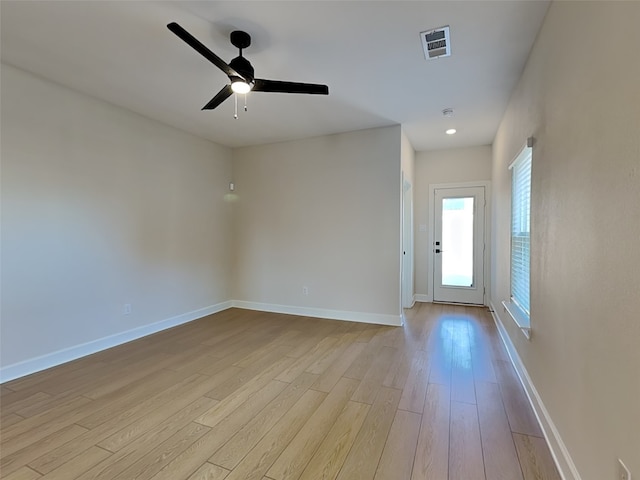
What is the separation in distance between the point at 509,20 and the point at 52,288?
449 centimetres

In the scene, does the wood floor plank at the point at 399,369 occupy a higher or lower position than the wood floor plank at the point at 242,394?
higher

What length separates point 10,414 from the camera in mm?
2250

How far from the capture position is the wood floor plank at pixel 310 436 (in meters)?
1.70

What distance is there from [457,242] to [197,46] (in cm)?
495

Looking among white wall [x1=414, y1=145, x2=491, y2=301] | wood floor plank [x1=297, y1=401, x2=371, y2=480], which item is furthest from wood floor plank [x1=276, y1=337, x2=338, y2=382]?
white wall [x1=414, y1=145, x2=491, y2=301]

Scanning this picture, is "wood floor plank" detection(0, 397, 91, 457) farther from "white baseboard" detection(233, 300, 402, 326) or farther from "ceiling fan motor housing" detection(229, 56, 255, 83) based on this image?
"white baseboard" detection(233, 300, 402, 326)

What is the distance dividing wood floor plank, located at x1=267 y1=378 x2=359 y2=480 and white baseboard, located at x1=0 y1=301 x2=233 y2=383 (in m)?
2.67

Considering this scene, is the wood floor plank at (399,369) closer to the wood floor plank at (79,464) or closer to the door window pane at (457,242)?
the wood floor plank at (79,464)

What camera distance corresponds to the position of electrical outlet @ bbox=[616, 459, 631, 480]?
1066 millimetres

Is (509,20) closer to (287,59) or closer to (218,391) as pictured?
(287,59)

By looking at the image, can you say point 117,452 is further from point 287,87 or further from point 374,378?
point 287,87

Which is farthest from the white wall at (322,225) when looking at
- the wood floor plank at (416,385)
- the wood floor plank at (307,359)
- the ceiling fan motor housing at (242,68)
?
the ceiling fan motor housing at (242,68)

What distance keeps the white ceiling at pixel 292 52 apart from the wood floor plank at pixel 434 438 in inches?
108

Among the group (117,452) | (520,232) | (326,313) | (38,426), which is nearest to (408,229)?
(326,313)
